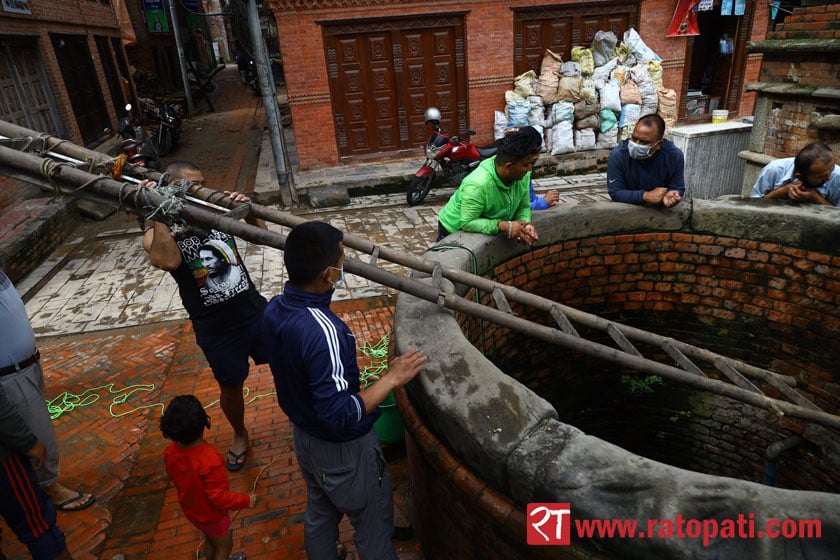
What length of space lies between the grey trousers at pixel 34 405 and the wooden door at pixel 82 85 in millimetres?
10876

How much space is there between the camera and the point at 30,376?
2.91 metres

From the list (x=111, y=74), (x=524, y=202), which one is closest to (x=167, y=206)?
(x=524, y=202)

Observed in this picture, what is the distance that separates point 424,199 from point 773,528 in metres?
8.03

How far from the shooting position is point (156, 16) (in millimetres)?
19500

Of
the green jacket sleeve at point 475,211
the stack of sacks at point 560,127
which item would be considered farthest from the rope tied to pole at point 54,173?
the stack of sacks at point 560,127

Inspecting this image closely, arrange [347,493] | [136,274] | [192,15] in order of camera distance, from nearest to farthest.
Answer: [347,493] → [136,274] → [192,15]

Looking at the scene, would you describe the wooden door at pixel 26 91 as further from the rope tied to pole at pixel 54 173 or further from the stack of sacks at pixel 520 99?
the stack of sacks at pixel 520 99

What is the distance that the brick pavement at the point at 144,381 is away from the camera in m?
3.10

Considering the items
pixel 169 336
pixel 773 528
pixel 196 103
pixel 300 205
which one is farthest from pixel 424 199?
pixel 196 103

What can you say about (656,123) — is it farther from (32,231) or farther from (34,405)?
(32,231)

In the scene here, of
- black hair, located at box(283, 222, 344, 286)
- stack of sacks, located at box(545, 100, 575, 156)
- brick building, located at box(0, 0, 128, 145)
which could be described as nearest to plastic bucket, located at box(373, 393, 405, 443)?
black hair, located at box(283, 222, 344, 286)

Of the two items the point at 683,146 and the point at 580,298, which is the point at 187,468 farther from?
the point at 683,146

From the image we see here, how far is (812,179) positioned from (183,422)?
439cm

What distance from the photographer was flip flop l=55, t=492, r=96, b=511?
128 inches
